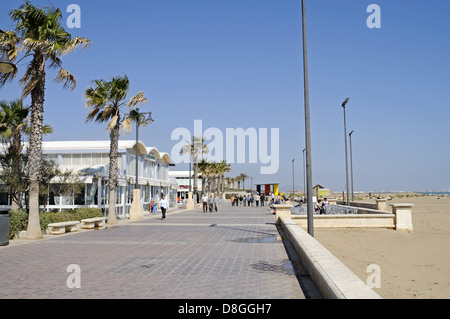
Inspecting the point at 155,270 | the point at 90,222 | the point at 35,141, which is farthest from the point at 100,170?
the point at 155,270

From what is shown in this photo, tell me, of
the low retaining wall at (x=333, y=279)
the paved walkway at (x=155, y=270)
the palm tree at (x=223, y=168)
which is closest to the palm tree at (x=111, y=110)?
the paved walkway at (x=155, y=270)

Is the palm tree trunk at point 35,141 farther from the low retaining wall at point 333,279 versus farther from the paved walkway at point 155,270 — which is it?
the low retaining wall at point 333,279

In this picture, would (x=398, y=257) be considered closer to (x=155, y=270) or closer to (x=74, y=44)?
(x=155, y=270)

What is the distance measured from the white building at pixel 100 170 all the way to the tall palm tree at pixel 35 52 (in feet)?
27.0

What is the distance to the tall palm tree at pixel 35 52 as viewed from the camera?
14.6 meters

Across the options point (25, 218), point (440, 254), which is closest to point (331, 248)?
point (440, 254)

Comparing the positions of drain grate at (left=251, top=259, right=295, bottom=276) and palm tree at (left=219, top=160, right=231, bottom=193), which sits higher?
palm tree at (left=219, top=160, right=231, bottom=193)

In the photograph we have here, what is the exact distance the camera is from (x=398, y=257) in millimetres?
12180

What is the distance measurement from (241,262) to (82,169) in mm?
21931

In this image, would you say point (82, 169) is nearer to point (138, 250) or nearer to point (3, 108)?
point (3, 108)

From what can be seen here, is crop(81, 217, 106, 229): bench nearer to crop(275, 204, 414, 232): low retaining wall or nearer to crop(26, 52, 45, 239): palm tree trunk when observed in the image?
crop(26, 52, 45, 239): palm tree trunk

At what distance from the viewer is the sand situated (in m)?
8.11

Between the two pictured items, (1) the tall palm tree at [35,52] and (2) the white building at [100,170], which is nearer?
(1) the tall palm tree at [35,52]

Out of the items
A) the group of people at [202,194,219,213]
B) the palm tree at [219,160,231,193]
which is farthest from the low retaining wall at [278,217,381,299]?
the palm tree at [219,160,231,193]
